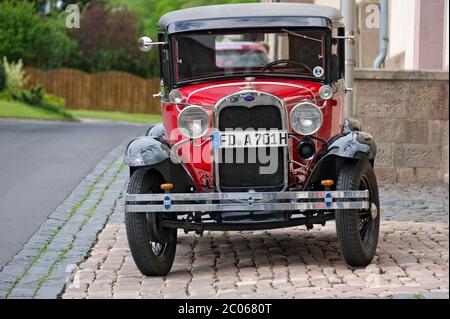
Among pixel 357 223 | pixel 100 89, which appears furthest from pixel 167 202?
pixel 100 89

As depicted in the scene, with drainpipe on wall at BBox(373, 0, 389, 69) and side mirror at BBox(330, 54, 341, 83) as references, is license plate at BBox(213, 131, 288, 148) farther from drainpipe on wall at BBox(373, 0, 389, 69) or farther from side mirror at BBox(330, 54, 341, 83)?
drainpipe on wall at BBox(373, 0, 389, 69)

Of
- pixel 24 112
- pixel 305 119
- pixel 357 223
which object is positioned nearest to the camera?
pixel 357 223

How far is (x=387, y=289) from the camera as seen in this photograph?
8383mm

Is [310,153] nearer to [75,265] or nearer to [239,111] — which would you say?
[239,111]

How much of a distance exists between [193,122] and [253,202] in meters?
0.88

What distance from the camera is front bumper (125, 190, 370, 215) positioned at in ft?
30.3

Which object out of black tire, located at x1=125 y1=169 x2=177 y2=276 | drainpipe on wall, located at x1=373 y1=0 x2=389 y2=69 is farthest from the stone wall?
black tire, located at x1=125 y1=169 x2=177 y2=276

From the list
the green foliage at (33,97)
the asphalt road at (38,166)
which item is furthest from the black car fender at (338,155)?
the green foliage at (33,97)

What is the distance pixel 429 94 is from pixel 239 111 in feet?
23.3

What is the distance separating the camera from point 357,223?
30.8ft

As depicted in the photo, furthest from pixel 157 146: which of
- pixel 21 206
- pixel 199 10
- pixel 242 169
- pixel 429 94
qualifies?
pixel 429 94

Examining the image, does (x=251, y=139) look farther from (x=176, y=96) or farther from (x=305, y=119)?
(x=176, y=96)

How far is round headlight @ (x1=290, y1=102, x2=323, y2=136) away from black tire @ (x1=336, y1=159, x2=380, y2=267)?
41cm

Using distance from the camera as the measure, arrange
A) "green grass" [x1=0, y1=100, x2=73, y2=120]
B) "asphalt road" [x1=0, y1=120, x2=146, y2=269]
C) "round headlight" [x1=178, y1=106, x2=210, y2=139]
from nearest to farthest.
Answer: "round headlight" [x1=178, y1=106, x2=210, y2=139], "asphalt road" [x1=0, y1=120, x2=146, y2=269], "green grass" [x1=0, y1=100, x2=73, y2=120]
